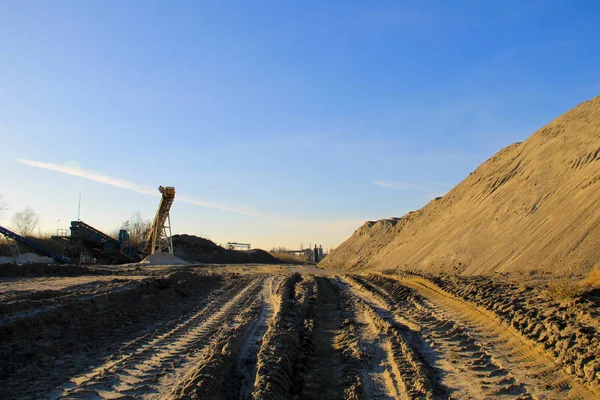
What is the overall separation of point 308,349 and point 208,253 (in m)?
48.9

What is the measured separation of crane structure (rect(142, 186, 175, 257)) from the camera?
40562mm

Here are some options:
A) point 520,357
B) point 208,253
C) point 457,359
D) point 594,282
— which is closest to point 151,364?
point 457,359

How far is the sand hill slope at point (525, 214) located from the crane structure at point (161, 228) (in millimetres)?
18911

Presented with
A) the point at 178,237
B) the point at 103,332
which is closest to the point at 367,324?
the point at 103,332

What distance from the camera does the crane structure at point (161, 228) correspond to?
40562 millimetres

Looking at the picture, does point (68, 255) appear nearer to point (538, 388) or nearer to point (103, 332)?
point (103, 332)

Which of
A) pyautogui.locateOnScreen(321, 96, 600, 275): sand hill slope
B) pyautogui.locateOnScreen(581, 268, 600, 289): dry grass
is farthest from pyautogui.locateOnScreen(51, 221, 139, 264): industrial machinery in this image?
pyautogui.locateOnScreen(581, 268, 600, 289): dry grass

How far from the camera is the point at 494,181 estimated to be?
1061 inches

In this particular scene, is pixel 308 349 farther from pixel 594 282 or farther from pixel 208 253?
pixel 208 253

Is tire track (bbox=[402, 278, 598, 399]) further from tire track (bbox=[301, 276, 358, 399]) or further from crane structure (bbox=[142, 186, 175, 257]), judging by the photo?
crane structure (bbox=[142, 186, 175, 257])

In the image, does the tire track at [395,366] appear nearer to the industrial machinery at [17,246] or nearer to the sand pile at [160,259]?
the sand pile at [160,259]

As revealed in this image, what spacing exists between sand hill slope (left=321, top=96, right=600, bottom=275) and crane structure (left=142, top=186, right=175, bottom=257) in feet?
62.0

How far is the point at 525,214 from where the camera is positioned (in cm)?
2000

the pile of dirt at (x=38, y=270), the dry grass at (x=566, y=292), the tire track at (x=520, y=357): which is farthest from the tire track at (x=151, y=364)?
the pile of dirt at (x=38, y=270)
